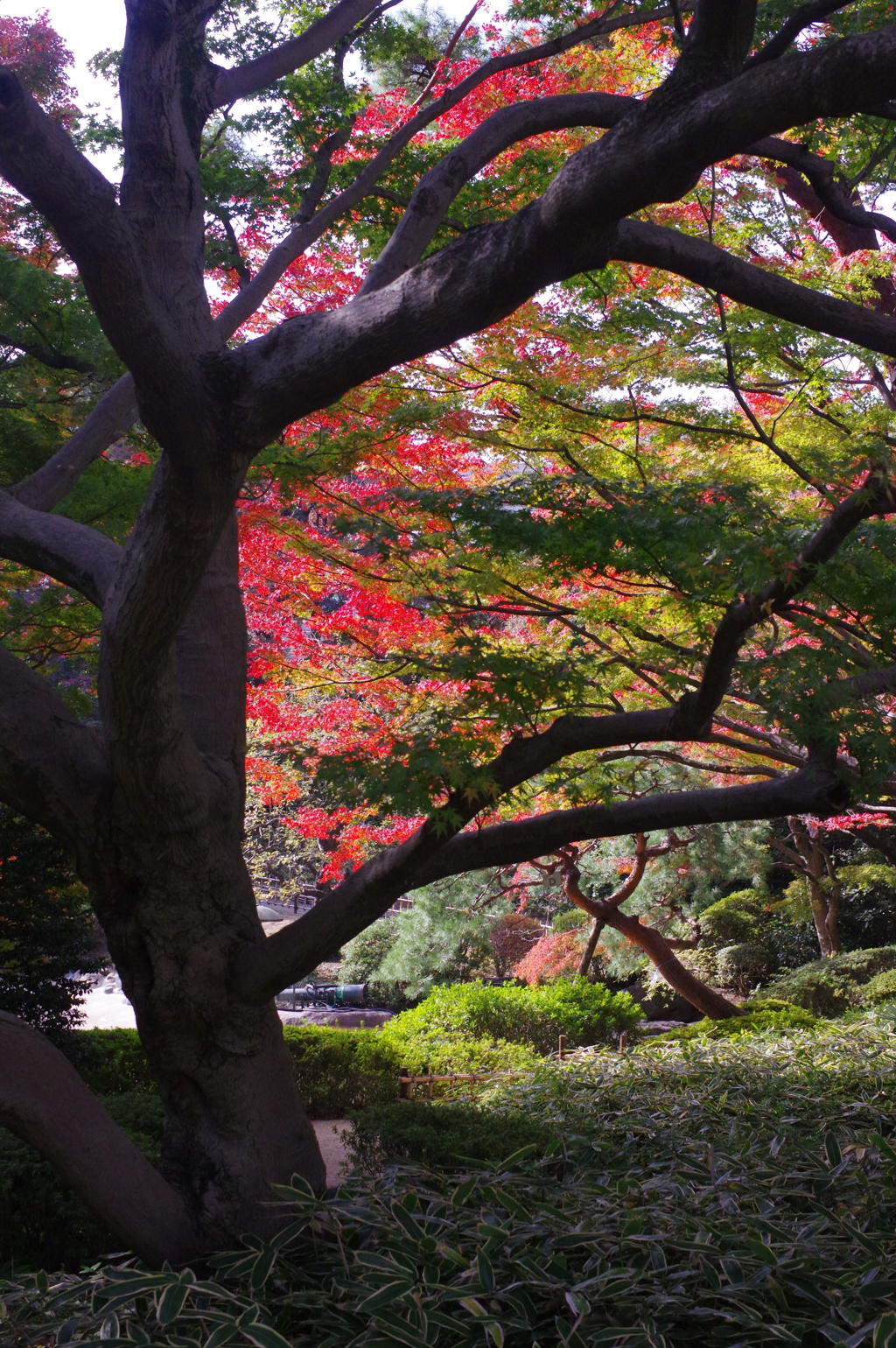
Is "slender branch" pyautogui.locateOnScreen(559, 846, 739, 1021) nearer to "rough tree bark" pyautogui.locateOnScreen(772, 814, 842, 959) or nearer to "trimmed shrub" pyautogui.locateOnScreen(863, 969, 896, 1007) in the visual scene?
"trimmed shrub" pyautogui.locateOnScreen(863, 969, 896, 1007)

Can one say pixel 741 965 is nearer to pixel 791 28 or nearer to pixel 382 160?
pixel 382 160

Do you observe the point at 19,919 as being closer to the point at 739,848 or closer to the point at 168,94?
the point at 168,94

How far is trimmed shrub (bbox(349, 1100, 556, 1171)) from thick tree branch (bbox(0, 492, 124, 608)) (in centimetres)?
348

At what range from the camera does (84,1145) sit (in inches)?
131

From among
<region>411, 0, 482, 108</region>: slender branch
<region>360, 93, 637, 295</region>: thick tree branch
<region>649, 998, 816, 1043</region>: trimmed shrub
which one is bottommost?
<region>649, 998, 816, 1043</region>: trimmed shrub

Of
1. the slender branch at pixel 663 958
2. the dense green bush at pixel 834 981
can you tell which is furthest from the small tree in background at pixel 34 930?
the dense green bush at pixel 834 981

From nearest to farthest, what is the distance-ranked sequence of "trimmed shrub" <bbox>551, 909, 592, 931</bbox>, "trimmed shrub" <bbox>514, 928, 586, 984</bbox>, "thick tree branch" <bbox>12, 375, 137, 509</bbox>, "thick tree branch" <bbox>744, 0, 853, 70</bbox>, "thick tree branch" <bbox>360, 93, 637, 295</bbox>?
"thick tree branch" <bbox>744, 0, 853, 70</bbox>, "thick tree branch" <bbox>360, 93, 637, 295</bbox>, "thick tree branch" <bbox>12, 375, 137, 509</bbox>, "trimmed shrub" <bbox>514, 928, 586, 984</bbox>, "trimmed shrub" <bbox>551, 909, 592, 931</bbox>

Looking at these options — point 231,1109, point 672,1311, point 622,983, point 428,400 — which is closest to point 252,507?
point 428,400

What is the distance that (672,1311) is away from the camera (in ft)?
9.37

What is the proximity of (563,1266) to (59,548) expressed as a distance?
3.35 m

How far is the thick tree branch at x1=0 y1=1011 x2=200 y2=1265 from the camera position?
125 inches

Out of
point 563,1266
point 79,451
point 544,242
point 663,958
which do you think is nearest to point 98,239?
point 544,242

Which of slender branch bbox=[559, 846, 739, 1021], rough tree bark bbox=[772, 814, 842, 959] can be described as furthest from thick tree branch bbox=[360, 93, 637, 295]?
rough tree bark bbox=[772, 814, 842, 959]

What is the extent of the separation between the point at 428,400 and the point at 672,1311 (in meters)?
4.66
